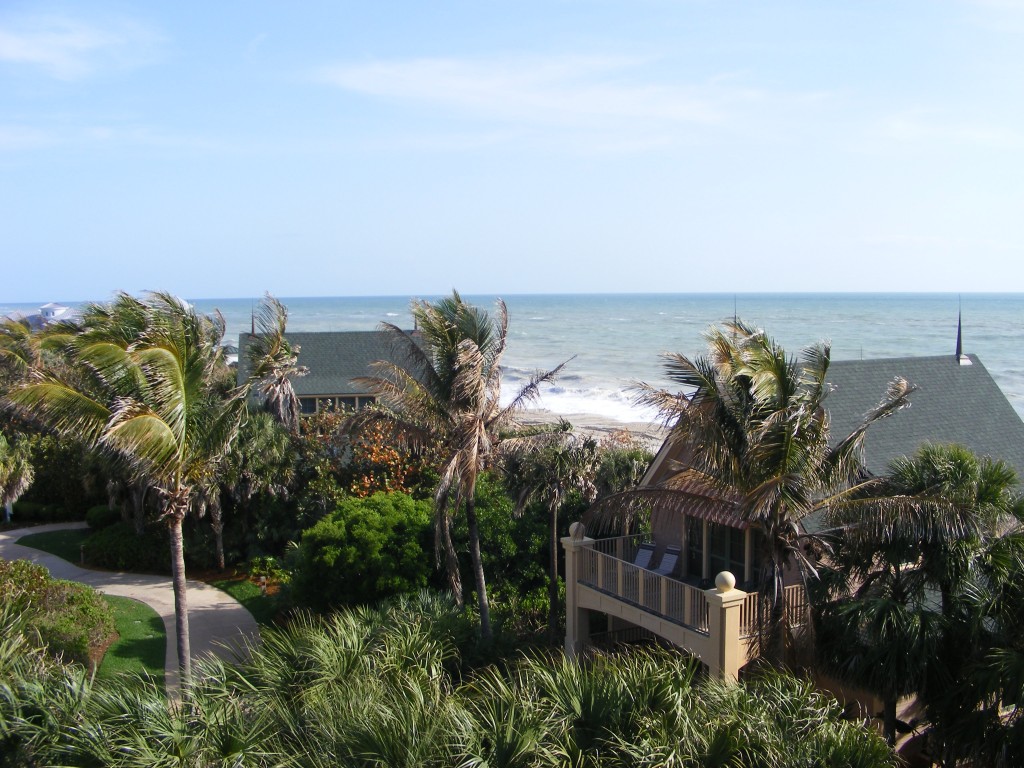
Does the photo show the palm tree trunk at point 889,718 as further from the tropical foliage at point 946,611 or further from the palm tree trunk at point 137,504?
the palm tree trunk at point 137,504

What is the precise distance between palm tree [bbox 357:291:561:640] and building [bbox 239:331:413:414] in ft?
47.5

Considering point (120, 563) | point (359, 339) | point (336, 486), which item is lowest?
point (120, 563)

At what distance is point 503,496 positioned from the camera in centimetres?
2259

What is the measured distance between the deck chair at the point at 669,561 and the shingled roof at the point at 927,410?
11.9ft

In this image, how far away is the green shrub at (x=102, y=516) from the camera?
101ft

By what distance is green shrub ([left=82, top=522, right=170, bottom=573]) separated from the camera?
27359 millimetres

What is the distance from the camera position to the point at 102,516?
3083 centimetres

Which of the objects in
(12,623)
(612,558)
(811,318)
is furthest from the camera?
(811,318)

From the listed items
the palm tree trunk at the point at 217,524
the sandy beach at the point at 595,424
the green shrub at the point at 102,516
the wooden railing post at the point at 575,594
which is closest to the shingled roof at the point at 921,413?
the wooden railing post at the point at 575,594

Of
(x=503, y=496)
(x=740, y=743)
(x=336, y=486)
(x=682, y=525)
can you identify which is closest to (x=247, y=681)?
(x=740, y=743)

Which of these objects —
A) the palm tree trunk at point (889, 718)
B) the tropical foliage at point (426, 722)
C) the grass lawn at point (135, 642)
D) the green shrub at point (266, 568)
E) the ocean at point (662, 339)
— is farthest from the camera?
the ocean at point (662, 339)

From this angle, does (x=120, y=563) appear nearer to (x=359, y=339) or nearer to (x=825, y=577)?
(x=359, y=339)

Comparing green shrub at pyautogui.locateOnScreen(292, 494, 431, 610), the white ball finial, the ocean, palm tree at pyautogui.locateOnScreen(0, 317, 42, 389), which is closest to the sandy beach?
the ocean

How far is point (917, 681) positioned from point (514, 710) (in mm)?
5564
